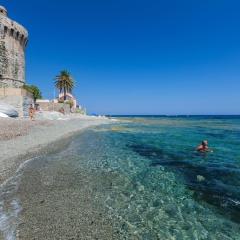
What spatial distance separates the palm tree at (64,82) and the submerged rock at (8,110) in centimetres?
4285

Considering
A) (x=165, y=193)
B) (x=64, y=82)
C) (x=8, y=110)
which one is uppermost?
(x=64, y=82)

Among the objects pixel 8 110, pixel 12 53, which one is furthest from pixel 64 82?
pixel 8 110

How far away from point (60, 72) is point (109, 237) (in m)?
70.2

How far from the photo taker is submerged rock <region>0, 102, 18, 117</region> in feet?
89.9

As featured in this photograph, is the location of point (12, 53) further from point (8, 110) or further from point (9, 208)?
point (9, 208)

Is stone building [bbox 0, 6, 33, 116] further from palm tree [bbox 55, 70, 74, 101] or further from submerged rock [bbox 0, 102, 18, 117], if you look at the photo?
palm tree [bbox 55, 70, 74, 101]

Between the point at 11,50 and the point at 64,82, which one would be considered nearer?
the point at 11,50

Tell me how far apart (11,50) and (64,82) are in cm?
3276

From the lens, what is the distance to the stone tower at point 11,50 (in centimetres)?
3666

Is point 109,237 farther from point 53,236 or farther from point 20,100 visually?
point 20,100

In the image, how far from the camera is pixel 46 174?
9.60 metres

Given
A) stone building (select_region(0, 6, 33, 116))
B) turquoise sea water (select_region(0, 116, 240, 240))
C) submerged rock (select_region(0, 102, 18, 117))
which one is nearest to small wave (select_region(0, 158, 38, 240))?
turquoise sea water (select_region(0, 116, 240, 240))

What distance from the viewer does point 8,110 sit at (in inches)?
1096

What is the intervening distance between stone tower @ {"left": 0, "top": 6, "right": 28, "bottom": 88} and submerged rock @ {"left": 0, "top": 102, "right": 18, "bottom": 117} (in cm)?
976
